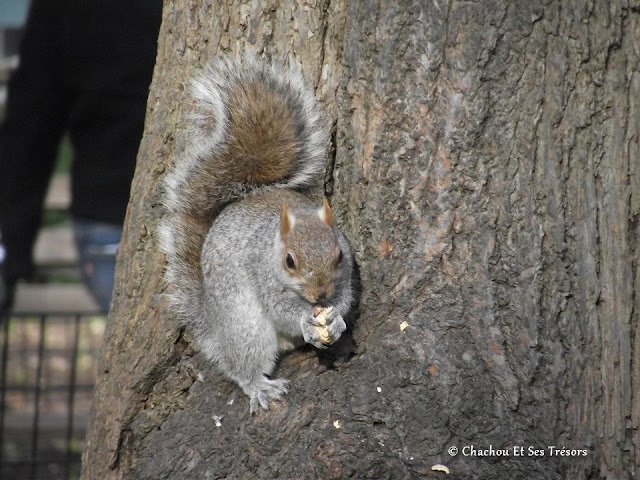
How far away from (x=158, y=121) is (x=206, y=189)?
18 cm

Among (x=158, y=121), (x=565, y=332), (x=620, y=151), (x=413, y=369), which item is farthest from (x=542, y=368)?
(x=158, y=121)

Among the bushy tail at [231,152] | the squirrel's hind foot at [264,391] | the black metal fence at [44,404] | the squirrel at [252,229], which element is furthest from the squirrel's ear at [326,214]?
the black metal fence at [44,404]

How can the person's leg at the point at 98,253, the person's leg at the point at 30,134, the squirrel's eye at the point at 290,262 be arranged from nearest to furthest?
1. the squirrel's eye at the point at 290,262
2. the person's leg at the point at 30,134
3. the person's leg at the point at 98,253

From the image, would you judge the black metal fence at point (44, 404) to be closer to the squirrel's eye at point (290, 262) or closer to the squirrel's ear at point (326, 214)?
the squirrel's eye at point (290, 262)

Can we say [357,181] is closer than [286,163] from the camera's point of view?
Yes

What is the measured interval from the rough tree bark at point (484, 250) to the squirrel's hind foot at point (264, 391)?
1.2 inches

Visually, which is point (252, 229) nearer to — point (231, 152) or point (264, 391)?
point (231, 152)

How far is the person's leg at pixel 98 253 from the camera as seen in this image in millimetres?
3236

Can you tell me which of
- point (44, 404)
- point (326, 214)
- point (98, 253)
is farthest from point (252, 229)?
point (44, 404)

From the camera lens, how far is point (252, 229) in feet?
6.27

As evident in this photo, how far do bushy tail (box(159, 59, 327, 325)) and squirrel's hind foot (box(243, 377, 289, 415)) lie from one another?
21 cm

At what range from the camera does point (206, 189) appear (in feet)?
6.30

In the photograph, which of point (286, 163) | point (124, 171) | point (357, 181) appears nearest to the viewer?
point (357, 181)

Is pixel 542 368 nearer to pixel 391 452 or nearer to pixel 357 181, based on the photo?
pixel 391 452
